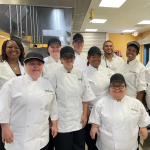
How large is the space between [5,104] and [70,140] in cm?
79

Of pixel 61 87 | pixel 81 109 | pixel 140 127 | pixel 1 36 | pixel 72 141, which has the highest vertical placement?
pixel 1 36

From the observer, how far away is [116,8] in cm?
382

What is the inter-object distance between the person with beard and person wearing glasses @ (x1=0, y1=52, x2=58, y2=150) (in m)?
1.32

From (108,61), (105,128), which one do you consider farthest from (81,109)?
(108,61)

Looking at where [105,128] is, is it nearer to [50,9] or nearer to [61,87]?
[61,87]

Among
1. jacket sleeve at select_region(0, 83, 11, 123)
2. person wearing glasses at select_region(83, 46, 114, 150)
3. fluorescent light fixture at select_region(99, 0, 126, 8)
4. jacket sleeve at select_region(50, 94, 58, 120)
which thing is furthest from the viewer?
fluorescent light fixture at select_region(99, 0, 126, 8)

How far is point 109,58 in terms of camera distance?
2.29 m

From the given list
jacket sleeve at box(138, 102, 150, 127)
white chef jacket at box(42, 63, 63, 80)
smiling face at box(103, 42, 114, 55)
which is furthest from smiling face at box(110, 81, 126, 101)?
smiling face at box(103, 42, 114, 55)

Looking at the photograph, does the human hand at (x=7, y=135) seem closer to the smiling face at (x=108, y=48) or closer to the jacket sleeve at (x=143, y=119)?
the jacket sleeve at (x=143, y=119)

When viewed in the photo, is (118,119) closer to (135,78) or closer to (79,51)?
(135,78)

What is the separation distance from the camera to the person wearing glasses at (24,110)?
1072 mm

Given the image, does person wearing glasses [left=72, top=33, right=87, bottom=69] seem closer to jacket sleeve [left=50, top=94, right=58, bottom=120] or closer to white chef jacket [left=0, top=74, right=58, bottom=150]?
jacket sleeve [left=50, top=94, right=58, bottom=120]

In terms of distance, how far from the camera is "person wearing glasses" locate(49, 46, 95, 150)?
1362mm

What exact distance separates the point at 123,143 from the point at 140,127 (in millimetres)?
304
